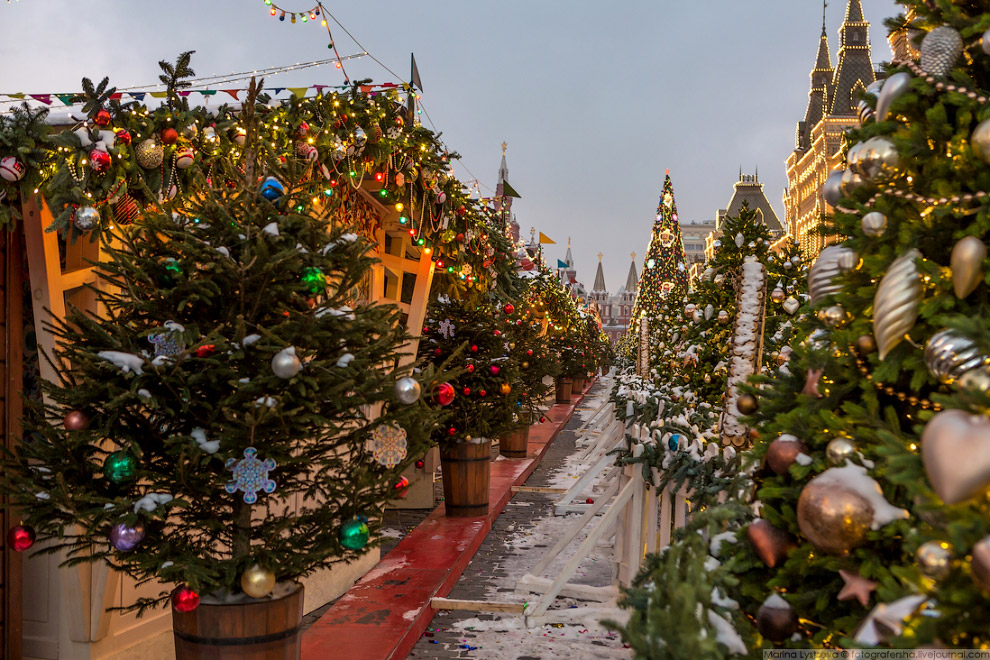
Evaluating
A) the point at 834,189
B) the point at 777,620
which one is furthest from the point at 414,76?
the point at 777,620

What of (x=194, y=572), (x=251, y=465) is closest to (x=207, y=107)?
(x=251, y=465)

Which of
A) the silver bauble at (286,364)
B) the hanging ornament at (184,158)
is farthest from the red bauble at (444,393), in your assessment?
the hanging ornament at (184,158)

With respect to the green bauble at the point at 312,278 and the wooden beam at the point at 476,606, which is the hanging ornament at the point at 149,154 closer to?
the green bauble at the point at 312,278

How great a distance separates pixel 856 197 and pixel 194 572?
2.46 m

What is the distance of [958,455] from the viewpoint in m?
1.25

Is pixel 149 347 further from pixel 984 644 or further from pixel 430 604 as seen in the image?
pixel 430 604

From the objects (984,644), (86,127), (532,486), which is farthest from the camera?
(532,486)

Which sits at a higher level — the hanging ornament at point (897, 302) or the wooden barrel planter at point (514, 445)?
the hanging ornament at point (897, 302)

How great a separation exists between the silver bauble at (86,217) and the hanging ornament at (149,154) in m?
0.36

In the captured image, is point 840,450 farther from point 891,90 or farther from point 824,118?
point 824,118

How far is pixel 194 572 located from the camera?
2.72 metres

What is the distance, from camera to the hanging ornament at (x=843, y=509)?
1.60 metres

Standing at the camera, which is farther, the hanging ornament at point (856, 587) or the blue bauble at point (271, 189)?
the blue bauble at point (271, 189)

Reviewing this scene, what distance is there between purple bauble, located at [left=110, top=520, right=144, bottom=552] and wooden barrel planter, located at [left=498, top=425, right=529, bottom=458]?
30.5ft
